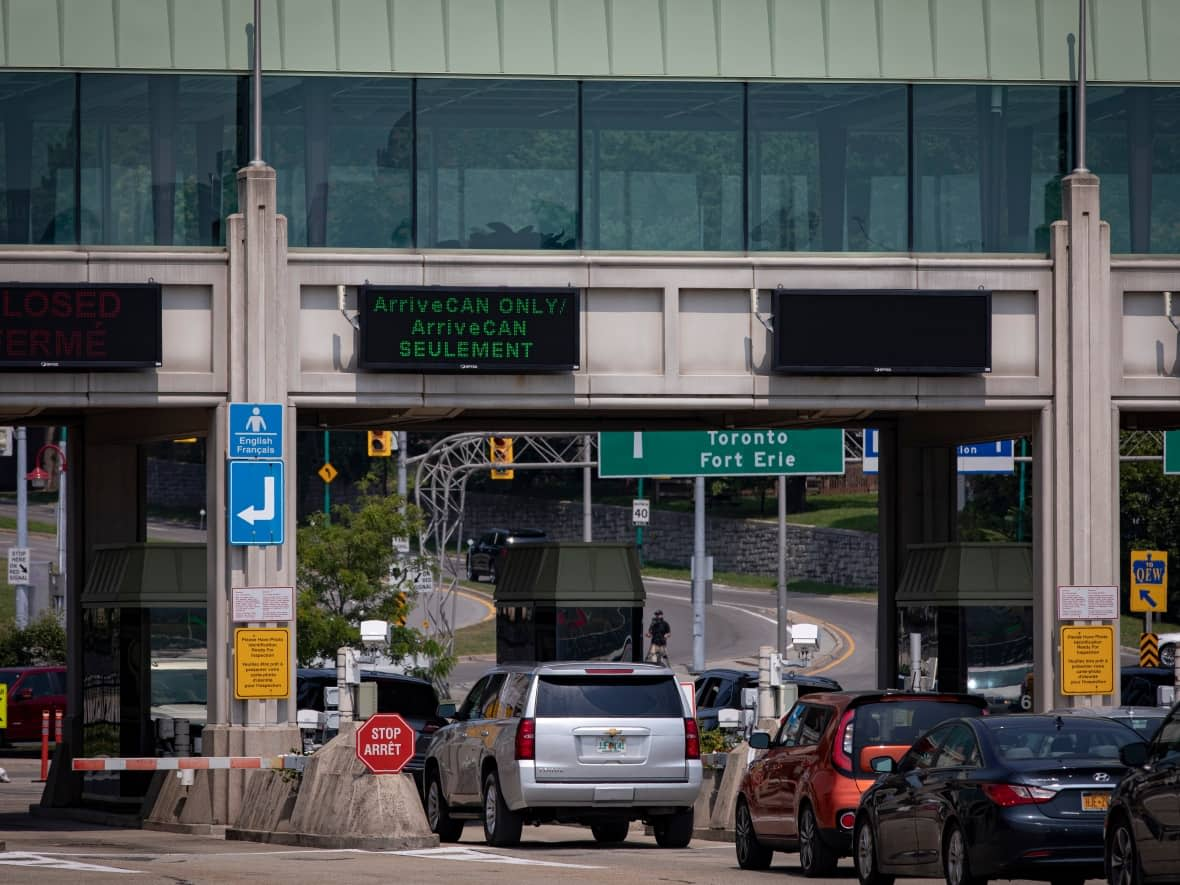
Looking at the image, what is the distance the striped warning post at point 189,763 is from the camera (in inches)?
942

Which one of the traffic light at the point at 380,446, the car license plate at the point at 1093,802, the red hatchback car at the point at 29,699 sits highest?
the traffic light at the point at 380,446

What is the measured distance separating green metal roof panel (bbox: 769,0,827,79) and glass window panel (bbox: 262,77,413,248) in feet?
14.3

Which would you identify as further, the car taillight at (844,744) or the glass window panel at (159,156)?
the glass window panel at (159,156)

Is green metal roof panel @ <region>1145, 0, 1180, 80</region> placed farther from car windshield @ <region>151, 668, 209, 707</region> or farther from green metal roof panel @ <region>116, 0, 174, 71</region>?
car windshield @ <region>151, 668, 209, 707</region>

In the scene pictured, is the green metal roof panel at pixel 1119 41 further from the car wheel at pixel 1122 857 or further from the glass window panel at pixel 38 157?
the car wheel at pixel 1122 857

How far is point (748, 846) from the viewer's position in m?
20.2

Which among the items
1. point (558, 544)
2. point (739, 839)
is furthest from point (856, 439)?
point (739, 839)

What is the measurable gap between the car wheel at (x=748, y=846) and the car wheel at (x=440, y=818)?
3702mm

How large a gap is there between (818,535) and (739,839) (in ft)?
197

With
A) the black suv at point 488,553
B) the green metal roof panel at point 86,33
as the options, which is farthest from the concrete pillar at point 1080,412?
the black suv at point 488,553

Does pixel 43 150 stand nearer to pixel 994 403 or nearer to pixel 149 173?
pixel 149 173

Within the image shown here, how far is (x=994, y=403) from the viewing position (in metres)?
26.5

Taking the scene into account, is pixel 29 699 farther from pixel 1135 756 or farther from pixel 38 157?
pixel 1135 756

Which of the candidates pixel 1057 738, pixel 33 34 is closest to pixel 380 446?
pixel 33 34
